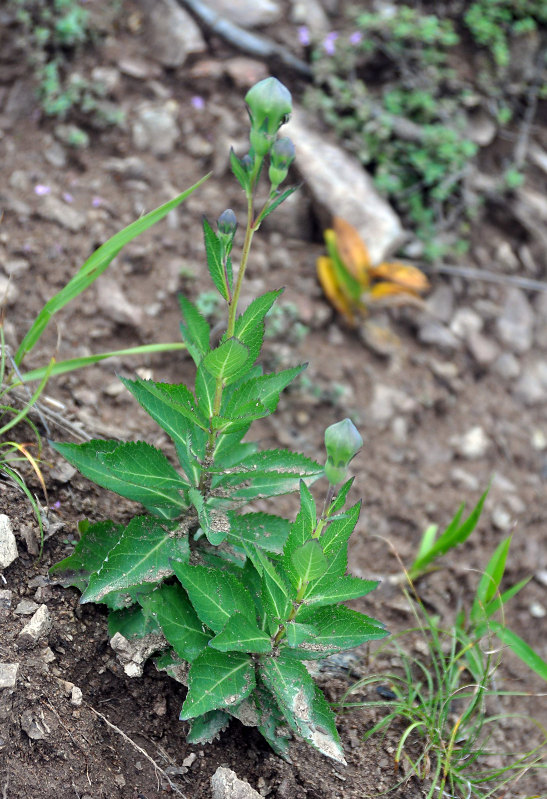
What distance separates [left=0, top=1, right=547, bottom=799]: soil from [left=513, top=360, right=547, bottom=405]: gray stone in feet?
0.23

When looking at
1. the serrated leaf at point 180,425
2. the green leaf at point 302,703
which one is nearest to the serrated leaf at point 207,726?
the green leaf at point 302,703

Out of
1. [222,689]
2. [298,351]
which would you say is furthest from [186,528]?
[298,351]

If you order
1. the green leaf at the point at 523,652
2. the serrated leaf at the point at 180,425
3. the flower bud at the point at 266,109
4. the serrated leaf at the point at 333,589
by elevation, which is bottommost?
the green leaf at the point at 523,652

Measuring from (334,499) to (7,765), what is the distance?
94 cm

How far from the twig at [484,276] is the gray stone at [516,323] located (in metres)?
0.06

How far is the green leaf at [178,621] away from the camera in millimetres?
→ 1795

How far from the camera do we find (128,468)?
1815mm

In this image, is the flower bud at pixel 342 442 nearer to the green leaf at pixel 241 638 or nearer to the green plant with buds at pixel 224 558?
the green plant with buds at pixel 224 558

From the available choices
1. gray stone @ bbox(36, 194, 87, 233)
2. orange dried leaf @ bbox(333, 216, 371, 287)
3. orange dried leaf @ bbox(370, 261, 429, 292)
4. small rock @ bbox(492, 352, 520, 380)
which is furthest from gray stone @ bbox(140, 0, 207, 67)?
small rock @ bbox(492, 352, 520, 380)

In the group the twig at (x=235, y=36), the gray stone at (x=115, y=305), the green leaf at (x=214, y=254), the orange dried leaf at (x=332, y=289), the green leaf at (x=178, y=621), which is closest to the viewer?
the green leaf at (x=214, y=254)

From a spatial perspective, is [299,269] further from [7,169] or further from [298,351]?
[7,169]

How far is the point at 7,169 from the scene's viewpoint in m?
3.31

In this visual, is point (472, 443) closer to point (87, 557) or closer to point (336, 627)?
point (336, 627)

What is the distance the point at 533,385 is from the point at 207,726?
9.12ft
